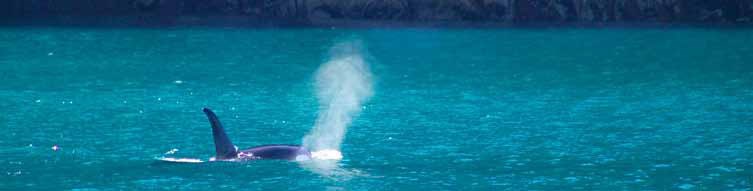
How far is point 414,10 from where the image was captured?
124 meters

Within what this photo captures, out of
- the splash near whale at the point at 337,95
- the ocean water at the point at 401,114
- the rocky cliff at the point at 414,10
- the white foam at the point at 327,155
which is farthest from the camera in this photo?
the rocky cliff at the point at 414,10

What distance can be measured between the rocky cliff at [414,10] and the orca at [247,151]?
82.3m

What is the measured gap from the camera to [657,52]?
93000 millimetres

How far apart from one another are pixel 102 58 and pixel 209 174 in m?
49.1

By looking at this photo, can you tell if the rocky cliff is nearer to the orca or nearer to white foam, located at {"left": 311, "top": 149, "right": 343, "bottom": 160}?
white foam, located at {"left": 311, "top": 149, "right": 343, "bottom": 160}

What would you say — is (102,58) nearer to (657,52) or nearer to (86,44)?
(86,44)

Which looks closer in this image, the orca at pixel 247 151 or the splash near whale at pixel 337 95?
the orca at pixel 247 151

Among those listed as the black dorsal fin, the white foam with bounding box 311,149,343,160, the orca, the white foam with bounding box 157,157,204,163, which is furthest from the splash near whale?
the white foam with bounding box 157,157,204,163

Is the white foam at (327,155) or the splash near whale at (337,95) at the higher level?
the white foam at (327,155)

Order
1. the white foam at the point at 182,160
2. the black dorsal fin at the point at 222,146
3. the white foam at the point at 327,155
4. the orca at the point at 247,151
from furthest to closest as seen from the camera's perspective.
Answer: the white foam at the point at 327,155, the white foam at the point at 182,160, the orca at the point at 247,151, the black dorsal fin at the point at 222,146

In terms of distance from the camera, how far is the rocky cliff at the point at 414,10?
122562 millimetres

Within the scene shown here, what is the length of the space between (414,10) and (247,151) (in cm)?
8462

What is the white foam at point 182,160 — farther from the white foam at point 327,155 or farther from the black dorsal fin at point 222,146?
the white foam at point 327,155

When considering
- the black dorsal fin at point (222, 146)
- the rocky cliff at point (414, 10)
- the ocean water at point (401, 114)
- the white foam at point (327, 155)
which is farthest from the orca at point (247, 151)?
the rocky cliff at point (414, 10)
